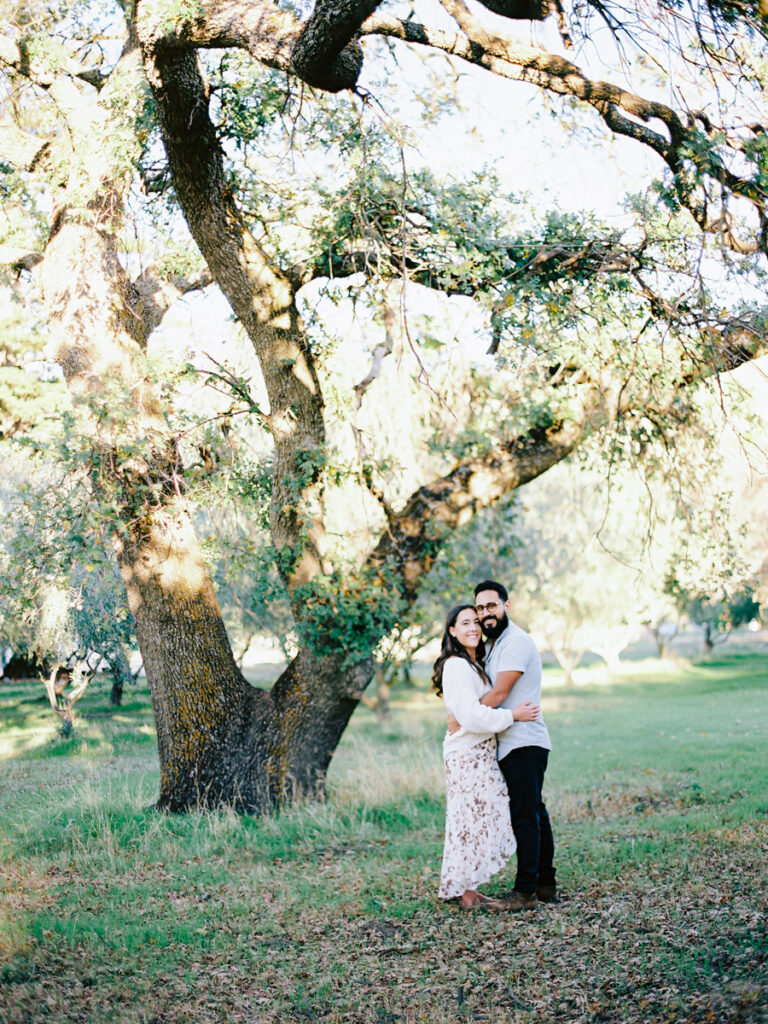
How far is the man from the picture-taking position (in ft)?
18.1

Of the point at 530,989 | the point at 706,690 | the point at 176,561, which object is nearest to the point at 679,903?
the point at 530,989

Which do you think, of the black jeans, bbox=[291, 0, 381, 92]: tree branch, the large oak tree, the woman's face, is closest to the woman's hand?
the black jeans

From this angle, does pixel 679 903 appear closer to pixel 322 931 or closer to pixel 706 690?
pixel 322 931

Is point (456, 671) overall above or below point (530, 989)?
above

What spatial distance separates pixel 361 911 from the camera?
5.78 meters

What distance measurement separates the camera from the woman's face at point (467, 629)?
5688 mm

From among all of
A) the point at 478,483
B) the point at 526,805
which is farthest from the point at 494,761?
the point at 478,483

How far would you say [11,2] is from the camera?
9055 mm

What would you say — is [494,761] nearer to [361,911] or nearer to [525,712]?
[525,712]

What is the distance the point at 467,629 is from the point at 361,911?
1927 mm

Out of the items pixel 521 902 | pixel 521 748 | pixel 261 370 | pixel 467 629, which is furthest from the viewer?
pixel 261 370

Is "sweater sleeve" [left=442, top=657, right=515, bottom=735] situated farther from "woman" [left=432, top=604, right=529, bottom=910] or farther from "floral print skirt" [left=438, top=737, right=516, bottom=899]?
"floral print skirt" [left=438, top=737, right=516, bottom=899]

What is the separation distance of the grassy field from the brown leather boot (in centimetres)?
13

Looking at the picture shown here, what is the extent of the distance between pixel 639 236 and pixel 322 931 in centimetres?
532
